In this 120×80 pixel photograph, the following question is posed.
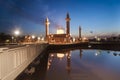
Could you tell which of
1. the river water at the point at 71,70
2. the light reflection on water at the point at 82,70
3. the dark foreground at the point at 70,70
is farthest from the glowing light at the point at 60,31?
the river water at the point at 71,70

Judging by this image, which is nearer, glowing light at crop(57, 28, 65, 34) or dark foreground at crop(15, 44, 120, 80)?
dark foreground at crop(15, 44, 120, 80)

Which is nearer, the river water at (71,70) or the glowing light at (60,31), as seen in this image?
the river water at (71,70)

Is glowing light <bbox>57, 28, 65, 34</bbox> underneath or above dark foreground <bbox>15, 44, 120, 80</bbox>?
above

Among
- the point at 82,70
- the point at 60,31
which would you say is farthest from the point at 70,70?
the point at 60,31

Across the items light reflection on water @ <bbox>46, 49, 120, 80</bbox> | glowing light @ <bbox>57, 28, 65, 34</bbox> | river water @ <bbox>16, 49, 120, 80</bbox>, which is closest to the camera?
river water @ <bbox>16, 49, 120, 80</bbox>

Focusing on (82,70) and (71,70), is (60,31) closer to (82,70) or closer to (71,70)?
(82,70)

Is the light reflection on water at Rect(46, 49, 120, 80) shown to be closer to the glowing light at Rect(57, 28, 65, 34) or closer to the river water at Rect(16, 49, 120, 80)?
the river water at Rect(16, 49, 120, 80)

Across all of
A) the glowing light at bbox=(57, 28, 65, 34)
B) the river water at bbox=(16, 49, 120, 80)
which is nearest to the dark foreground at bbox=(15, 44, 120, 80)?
the river water at bbox=(16, 49, 120, 80)

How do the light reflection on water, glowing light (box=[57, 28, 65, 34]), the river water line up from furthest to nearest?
glowing light (box=[57, 28, 65, 34])
the light reflection on water
the river water

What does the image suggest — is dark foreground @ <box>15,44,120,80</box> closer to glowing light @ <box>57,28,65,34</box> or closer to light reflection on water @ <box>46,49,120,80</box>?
light reflection on water @ <box>46,49,120,80</box>

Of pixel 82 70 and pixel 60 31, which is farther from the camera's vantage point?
pixel 60 31

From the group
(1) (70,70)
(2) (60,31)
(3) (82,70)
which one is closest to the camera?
(1) (70,70)

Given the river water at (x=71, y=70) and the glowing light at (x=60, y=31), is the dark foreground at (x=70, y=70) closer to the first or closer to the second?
the river water at (x=71, y=70)

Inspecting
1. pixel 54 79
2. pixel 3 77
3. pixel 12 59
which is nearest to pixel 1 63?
pixel 3 77
